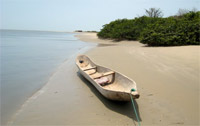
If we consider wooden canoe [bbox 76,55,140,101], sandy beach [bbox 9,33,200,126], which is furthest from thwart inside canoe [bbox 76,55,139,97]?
sandy beach [bbox 9,33,200,126]

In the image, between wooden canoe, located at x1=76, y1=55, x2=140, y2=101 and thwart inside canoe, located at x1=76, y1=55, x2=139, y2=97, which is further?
thwart inside canoe, located at x1=76, y1=55, x2=139, y2=97

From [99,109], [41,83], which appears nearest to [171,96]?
[99,109]

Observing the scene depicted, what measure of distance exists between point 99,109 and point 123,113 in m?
0.57

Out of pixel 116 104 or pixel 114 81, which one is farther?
pixel 114 81

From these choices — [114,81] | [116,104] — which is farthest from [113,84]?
[116,104]

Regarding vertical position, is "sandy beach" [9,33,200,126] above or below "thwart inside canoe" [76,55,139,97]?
below

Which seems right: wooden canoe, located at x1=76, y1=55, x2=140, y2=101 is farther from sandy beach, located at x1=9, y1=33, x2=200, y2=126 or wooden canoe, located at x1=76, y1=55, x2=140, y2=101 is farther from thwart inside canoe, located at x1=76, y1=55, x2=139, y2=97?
sandy beach, located at x1=9, y1=33, x2=200, y2=126

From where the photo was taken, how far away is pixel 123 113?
306 cm

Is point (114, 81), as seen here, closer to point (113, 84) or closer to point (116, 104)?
point (113, 84)

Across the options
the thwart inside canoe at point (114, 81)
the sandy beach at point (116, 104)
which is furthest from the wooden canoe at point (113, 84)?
the sandy beach at point (116, 104)

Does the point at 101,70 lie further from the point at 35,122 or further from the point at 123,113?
the point at 35,122

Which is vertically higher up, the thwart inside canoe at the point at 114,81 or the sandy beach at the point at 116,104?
the thwart inside canoe at the point at 114,81

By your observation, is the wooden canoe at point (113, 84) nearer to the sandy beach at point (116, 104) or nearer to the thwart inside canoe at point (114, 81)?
the thwart inside canoe at point (114, 81)

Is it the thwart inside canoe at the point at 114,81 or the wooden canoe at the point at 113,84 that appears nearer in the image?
the wooden canoe at the point at 113,84
